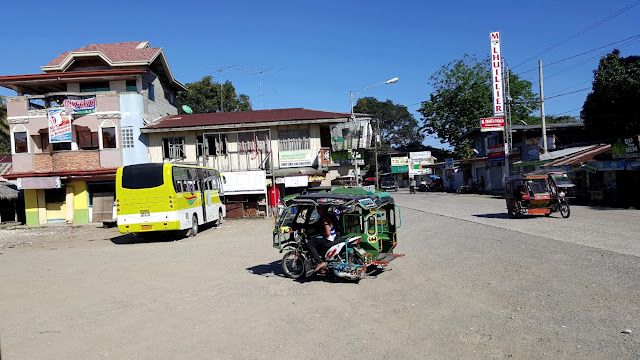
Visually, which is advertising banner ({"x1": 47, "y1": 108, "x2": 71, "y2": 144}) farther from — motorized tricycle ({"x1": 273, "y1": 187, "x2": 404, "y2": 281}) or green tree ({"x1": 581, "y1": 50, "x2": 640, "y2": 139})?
green tree ({"x1": 581, "y1": 50, "x2": 640, "y2": 139})

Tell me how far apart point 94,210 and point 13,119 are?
725 cm

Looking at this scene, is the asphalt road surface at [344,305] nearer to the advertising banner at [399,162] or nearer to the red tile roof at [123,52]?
the red tile roof at [123,52]

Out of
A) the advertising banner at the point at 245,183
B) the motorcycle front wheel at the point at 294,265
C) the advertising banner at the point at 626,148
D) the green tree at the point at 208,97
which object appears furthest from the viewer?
the green tree at the point at 208,97

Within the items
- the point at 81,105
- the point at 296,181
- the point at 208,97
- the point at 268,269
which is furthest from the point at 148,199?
the point at 208,97

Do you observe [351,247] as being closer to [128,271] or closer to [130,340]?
[130,340]

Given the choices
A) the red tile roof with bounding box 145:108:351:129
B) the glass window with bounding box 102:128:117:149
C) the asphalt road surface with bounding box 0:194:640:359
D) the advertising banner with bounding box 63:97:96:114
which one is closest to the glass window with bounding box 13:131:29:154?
the advertising banner with bounding box 63:97:96:114

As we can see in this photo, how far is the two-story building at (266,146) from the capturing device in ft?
93.1

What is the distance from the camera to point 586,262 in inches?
377

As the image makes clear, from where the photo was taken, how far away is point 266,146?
95.0 feet

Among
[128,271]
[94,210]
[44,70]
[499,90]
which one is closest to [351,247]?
[128,271]

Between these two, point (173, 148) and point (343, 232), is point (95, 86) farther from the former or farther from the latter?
point (343, 232)

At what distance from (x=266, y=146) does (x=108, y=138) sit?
31.3 feet

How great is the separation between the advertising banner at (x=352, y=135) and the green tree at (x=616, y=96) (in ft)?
59.3

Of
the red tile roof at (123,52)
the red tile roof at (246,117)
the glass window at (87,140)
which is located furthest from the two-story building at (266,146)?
the red tile roof at (123,52)
